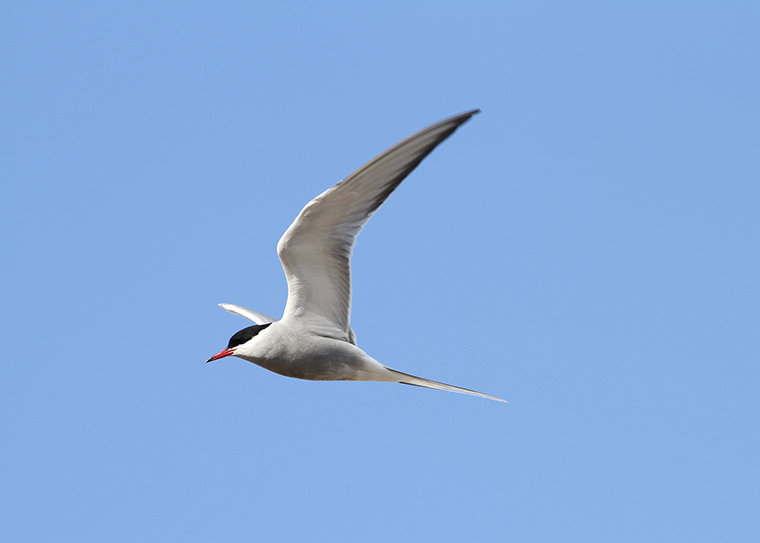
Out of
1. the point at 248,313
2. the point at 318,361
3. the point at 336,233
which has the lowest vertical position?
the point at 318,361

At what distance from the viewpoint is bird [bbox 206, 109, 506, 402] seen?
5.25m

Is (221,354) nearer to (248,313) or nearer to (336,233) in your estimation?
(336,233)

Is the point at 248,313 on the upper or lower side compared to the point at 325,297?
lower

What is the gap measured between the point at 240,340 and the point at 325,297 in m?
0.78

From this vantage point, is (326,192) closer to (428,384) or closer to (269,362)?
(269,362)

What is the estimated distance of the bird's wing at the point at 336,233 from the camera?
4.93 m

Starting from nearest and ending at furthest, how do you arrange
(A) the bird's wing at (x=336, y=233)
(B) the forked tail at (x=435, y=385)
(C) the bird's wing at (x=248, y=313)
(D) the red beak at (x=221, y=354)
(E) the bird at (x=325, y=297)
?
(A) the bird's wing at (x=336, y=233)
(E) the bird at (x=325, y=297)
(D) the red beak at (x=221, y=354)
(B) the forked tail at (x=435, y=385)
(C) the bird's wing at (x=248, y=313)

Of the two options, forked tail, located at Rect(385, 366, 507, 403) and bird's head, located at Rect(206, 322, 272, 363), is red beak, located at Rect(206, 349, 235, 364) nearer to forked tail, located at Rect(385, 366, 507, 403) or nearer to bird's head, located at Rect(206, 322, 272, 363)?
bird's head, located at Rect(206, 322, 272, 363)

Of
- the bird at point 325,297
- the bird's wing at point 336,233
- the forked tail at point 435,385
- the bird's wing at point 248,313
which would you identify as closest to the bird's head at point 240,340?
the bird at point 325,297

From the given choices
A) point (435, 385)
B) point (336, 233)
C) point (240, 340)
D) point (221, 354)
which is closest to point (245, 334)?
point (240, 340)

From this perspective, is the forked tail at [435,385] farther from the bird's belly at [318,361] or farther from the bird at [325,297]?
the bird's belly at [318,361]

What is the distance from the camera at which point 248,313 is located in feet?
25.0

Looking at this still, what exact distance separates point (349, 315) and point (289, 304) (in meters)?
0.52

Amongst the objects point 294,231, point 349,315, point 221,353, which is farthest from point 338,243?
point 221,353
